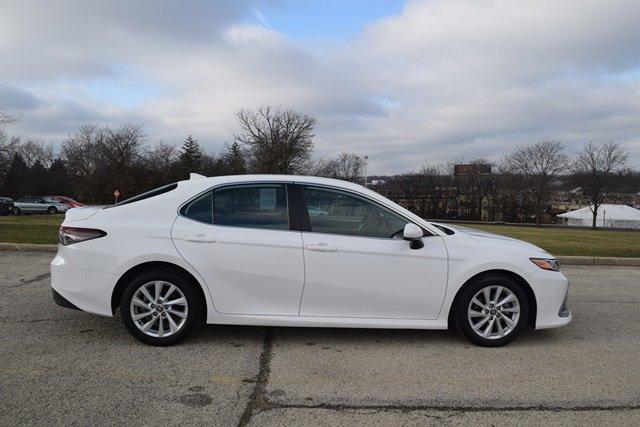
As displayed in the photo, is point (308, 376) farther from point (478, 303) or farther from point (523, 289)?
point (523, 289)

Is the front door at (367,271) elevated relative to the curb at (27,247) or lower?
elevated

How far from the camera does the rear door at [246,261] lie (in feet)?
14.3

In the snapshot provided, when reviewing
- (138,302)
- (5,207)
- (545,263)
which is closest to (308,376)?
(138,302)

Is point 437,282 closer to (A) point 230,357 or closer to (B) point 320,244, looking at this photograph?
(B) point 320,244

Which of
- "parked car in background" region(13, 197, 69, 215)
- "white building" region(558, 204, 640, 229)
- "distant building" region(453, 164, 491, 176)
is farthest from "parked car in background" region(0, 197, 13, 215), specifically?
"white building" region(558, 204, 640, 229)

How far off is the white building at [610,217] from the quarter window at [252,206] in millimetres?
76183

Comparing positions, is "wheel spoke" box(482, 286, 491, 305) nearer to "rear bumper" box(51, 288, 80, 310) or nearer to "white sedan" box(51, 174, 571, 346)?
"white sedan" box(51, 174, 571, 346)

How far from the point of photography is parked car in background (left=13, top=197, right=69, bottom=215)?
4169 cm

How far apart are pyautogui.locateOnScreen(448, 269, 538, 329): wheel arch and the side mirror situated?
0.60 meters

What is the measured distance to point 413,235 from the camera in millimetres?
4363

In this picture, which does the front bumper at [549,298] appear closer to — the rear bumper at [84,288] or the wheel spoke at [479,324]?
the wheel spoke at [479,324]

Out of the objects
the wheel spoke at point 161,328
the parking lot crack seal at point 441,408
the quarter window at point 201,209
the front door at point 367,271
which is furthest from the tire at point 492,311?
the wheel spoke at point 161,328

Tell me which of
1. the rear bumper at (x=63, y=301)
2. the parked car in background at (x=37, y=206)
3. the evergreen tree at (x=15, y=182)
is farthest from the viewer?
A: the evergreen tree at (x=15, y=182)

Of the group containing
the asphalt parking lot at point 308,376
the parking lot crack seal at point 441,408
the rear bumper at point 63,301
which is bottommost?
the parking lot crack seal at point 441,408
